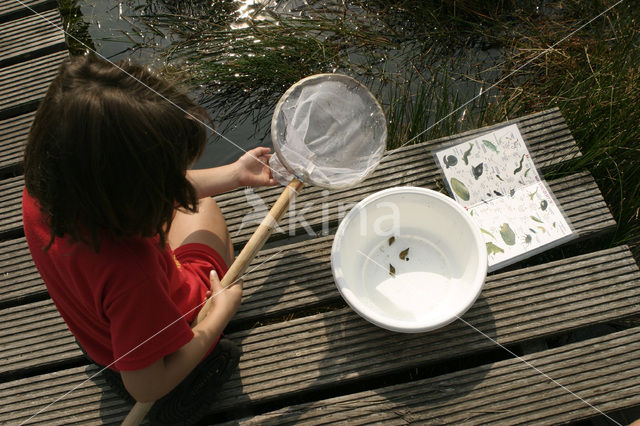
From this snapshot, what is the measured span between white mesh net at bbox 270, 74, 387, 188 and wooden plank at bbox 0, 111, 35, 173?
954 mm

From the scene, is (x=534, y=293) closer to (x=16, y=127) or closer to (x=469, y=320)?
(x=469, y=320)

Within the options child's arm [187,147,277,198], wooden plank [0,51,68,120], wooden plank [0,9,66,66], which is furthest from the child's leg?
wooden plank [0,9,66,66]

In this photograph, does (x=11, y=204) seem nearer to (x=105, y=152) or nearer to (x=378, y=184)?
(x=105, y=152)

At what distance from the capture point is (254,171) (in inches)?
54.1

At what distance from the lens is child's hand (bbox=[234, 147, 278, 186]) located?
53.6 inches

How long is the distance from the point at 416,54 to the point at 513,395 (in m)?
1.35

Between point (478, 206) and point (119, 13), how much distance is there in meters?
1.69

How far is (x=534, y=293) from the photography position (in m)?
1.36

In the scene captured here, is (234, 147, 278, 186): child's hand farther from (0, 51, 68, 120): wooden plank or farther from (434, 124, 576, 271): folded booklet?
(0, 51, 68, 120): wooden plank

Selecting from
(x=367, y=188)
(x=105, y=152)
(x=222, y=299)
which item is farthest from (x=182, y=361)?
(x=367, y=188)

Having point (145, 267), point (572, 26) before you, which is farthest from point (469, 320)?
point (572, 26)

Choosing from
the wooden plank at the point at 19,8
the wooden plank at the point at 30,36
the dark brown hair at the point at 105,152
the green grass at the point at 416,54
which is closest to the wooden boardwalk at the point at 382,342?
the green grass at the point at 416,54

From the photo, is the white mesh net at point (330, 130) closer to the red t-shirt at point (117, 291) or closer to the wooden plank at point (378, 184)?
the wooden plank at point (378, 184)

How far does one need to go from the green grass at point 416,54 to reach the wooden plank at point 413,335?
2.05ft
